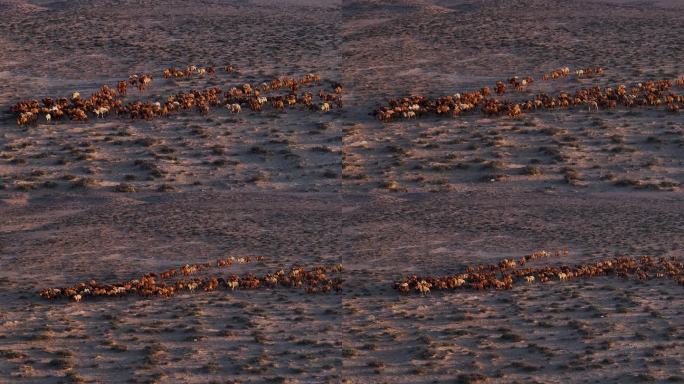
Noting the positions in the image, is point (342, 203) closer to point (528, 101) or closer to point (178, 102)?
point (178, 102)

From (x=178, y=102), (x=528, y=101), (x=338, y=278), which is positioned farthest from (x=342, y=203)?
(x=528, y=101)

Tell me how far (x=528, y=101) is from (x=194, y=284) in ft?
48.3

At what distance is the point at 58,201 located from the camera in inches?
1069

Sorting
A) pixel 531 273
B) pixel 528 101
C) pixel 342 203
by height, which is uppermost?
pixel 528 101

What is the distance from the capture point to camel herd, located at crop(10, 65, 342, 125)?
32234 mm

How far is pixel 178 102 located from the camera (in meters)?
33.3

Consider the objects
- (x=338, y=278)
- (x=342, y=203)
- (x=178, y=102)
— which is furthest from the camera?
(x=178, y=102)

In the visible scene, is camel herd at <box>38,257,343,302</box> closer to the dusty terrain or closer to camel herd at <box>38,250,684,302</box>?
camel herd at <box>38,250,684,302</box>

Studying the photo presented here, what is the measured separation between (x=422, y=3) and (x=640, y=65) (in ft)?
49.0

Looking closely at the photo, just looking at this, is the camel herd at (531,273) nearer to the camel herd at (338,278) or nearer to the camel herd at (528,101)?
the camel herd at (338,278)

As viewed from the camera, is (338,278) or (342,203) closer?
(338,278)

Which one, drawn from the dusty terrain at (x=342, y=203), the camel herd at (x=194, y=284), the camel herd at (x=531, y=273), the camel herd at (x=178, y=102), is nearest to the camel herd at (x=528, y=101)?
the dusty terrain at (x=342, y=203)

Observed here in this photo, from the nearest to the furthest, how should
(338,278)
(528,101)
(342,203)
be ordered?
(338,278) → (342,203) → (528,101)

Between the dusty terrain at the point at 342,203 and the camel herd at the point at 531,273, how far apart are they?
0.30 m
